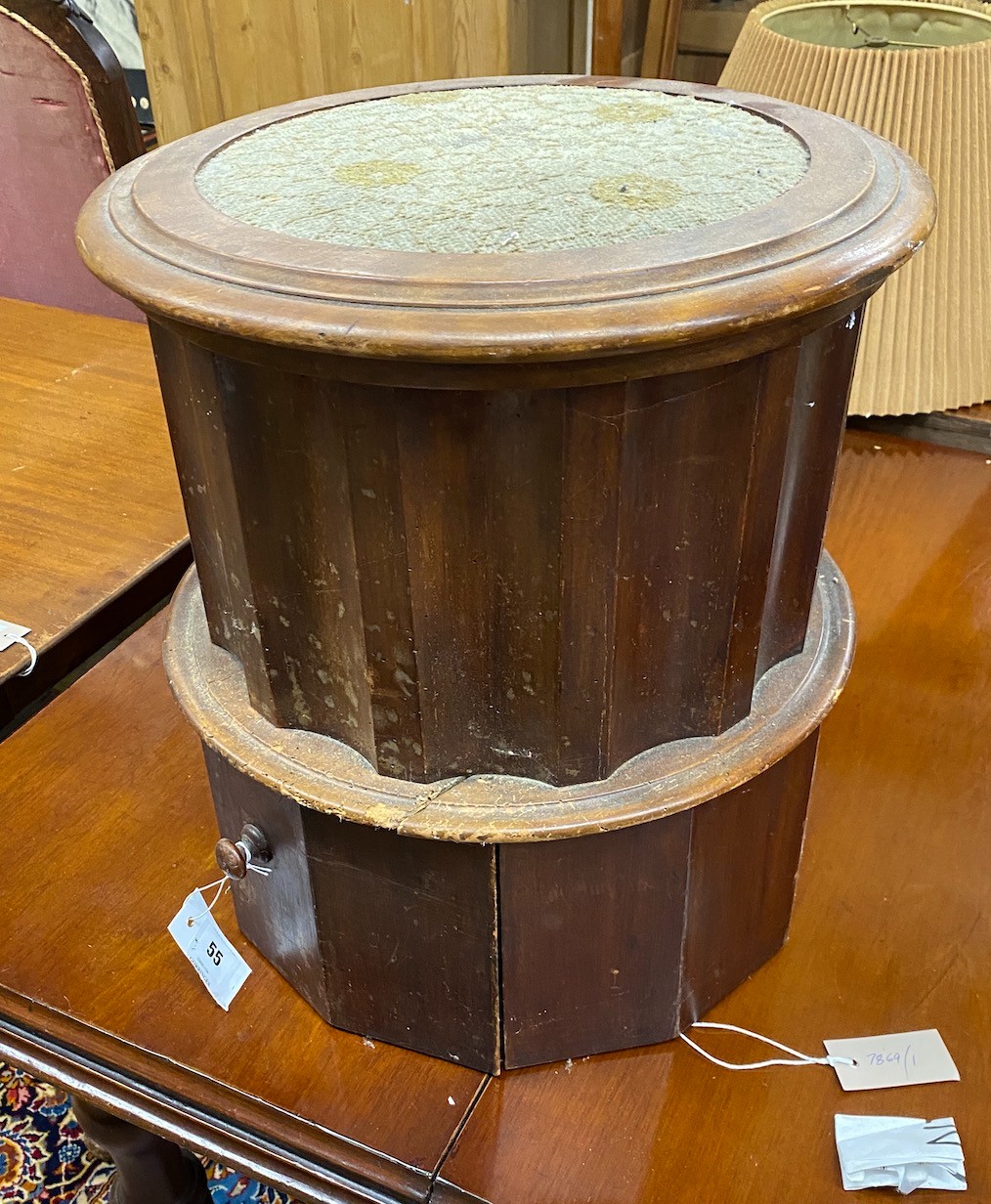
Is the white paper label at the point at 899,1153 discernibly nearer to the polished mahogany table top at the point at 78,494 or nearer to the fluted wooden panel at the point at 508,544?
the fluted wooden panel at the point at 508,544

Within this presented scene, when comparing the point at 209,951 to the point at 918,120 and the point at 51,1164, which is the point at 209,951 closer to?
the point at 51,1164

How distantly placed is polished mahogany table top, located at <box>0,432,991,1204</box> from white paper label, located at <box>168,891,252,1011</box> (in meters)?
0.01

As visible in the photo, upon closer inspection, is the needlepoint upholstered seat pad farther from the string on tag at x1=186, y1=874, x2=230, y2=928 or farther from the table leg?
the table leg

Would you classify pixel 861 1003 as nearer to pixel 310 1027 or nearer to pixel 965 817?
pixel 965 817

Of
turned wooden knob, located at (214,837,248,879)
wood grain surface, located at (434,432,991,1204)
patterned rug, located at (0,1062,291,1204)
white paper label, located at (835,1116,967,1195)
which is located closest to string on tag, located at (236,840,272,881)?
turned wooden knob, located at (214,837,248,879)

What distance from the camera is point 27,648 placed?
110 centimetres

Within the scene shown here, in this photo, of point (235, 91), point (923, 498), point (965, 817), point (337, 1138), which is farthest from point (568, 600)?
point (235, 91)

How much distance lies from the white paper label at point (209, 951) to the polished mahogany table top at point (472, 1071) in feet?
0.04

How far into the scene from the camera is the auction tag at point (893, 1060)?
0.78 meters

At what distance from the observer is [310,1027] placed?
0.84 m

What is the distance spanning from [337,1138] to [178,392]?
53 centimetres

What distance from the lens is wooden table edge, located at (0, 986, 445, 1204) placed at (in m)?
0.75

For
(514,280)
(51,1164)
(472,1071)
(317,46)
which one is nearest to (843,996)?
(472,1071)

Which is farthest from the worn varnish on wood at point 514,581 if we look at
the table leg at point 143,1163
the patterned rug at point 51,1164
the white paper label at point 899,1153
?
the patterned rug at point 51,1164
